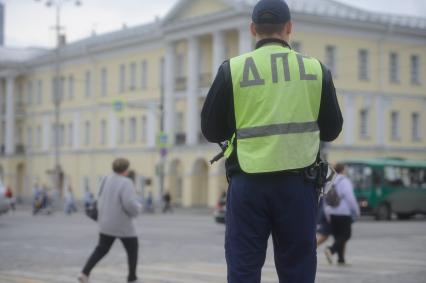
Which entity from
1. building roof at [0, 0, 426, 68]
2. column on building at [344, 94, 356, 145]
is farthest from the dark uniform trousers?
column on building at [344, 94, 356, 145]

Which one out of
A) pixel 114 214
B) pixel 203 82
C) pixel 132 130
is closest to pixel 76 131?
pixel 132 130

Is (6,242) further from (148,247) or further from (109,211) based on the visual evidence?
(109,211)

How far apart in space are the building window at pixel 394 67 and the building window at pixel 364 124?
125 inches

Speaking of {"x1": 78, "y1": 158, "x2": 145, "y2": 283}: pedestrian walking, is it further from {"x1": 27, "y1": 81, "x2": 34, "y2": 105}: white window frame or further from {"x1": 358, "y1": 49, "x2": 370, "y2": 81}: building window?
{"x1": 27, "y1": 81, "x2": 34, "y2": 105}: white window frame

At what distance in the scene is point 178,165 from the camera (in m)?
66.0

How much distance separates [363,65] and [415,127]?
634 centimetres

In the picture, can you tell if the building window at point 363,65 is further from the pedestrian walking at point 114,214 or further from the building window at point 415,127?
the pedestrian walking at point 114,214

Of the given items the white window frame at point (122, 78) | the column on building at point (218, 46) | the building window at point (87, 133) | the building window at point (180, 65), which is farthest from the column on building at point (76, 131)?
the column on building at point (218, 46)

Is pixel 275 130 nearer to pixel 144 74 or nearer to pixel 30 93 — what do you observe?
pixel 144 74

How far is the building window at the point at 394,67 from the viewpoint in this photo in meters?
64.2

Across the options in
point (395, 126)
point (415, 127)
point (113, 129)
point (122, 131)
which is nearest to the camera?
point (395, 126)

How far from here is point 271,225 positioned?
17.9ft

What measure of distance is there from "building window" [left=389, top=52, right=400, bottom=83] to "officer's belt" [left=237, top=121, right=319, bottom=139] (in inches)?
2354

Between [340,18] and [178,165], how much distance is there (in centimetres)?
1473
